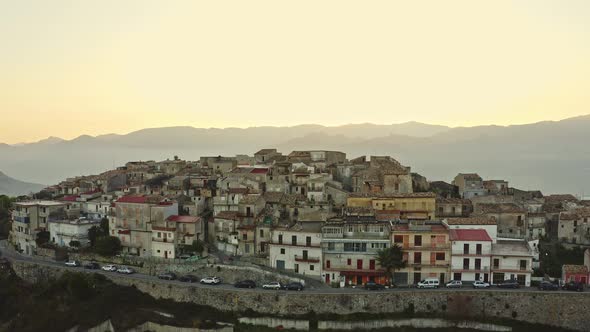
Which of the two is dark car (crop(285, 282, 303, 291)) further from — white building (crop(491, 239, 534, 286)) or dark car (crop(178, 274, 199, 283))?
white building (crop(491, 239, 534, 286))

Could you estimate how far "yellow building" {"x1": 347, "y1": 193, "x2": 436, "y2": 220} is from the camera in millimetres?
46594

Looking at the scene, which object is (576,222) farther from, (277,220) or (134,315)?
(134,315)

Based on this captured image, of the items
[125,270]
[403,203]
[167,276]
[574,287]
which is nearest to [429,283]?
[403,203]

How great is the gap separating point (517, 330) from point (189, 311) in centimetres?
2631

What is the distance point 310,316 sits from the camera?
37500 millimetres

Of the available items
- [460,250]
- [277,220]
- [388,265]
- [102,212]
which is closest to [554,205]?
[460,250]

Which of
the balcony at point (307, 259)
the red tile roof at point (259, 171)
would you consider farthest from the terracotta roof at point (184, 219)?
the balcony at point (307, 259)

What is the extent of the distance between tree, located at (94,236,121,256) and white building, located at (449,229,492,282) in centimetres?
3371

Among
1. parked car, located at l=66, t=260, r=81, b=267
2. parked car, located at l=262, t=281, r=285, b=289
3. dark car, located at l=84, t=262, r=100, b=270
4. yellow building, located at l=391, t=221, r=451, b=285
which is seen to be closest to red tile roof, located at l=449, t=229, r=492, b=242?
yellow building, located at l=391, t=221, r=451, b=285

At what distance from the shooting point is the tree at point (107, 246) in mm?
48938

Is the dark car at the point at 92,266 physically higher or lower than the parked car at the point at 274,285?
lower

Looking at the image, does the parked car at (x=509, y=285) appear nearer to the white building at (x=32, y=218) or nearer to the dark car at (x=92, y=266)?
the dark car at (x=92, y=266)

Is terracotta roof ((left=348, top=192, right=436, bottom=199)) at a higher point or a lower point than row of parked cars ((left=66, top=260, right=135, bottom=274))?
higher

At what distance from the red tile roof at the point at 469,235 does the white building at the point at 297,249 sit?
1156cm
